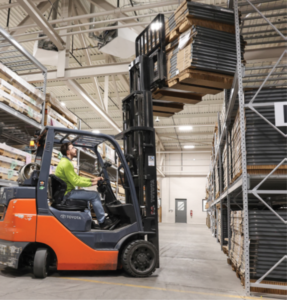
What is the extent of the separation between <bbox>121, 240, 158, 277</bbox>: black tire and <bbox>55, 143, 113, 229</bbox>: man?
1.94ft

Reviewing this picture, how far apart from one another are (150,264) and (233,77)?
3.20 metres

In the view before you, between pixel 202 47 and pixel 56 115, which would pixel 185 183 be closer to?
pixel 56 115

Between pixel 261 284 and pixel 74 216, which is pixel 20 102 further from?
pixel 261 284

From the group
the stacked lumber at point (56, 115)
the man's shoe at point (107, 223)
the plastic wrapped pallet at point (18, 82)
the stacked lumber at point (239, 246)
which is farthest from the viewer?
the stacked lumber at point (56, 115)

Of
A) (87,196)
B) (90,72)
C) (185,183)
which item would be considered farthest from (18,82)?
(185,183)

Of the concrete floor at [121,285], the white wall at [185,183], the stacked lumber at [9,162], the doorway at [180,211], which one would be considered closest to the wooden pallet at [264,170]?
the concrete floor at [121,285]

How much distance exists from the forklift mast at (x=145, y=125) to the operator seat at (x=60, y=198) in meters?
0.90

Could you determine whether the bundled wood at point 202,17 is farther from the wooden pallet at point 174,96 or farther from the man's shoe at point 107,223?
the man's shoe at point 107,223

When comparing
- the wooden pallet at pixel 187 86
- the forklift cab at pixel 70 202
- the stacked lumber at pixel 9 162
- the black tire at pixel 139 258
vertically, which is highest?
the wooden pallet at pixel 187 86

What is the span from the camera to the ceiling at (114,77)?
9.39 metres

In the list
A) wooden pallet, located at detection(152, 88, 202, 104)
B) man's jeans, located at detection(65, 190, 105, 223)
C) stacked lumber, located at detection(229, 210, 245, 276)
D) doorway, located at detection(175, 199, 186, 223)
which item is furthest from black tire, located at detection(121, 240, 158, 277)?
doorway, located at detection(175, 199, 186, 223)

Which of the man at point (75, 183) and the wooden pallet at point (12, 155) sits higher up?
the wooden pallet at point (12, 155)

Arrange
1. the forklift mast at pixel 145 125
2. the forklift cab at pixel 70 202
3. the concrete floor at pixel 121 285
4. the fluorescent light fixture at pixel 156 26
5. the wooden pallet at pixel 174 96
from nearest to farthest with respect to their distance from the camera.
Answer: the concrete floor at pixel 121 285 < the forklift cab at pixel 70 202 < the forklift mast at pixel 145 125 < the fluorescent light fixture at pixel 156 26 < the wooden pallet at pixel 174 96

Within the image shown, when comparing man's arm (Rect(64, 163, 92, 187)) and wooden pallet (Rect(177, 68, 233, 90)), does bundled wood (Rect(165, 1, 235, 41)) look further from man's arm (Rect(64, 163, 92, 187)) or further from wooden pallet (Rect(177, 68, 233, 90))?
man's arm (Rect(64, 163, 92, 187))
